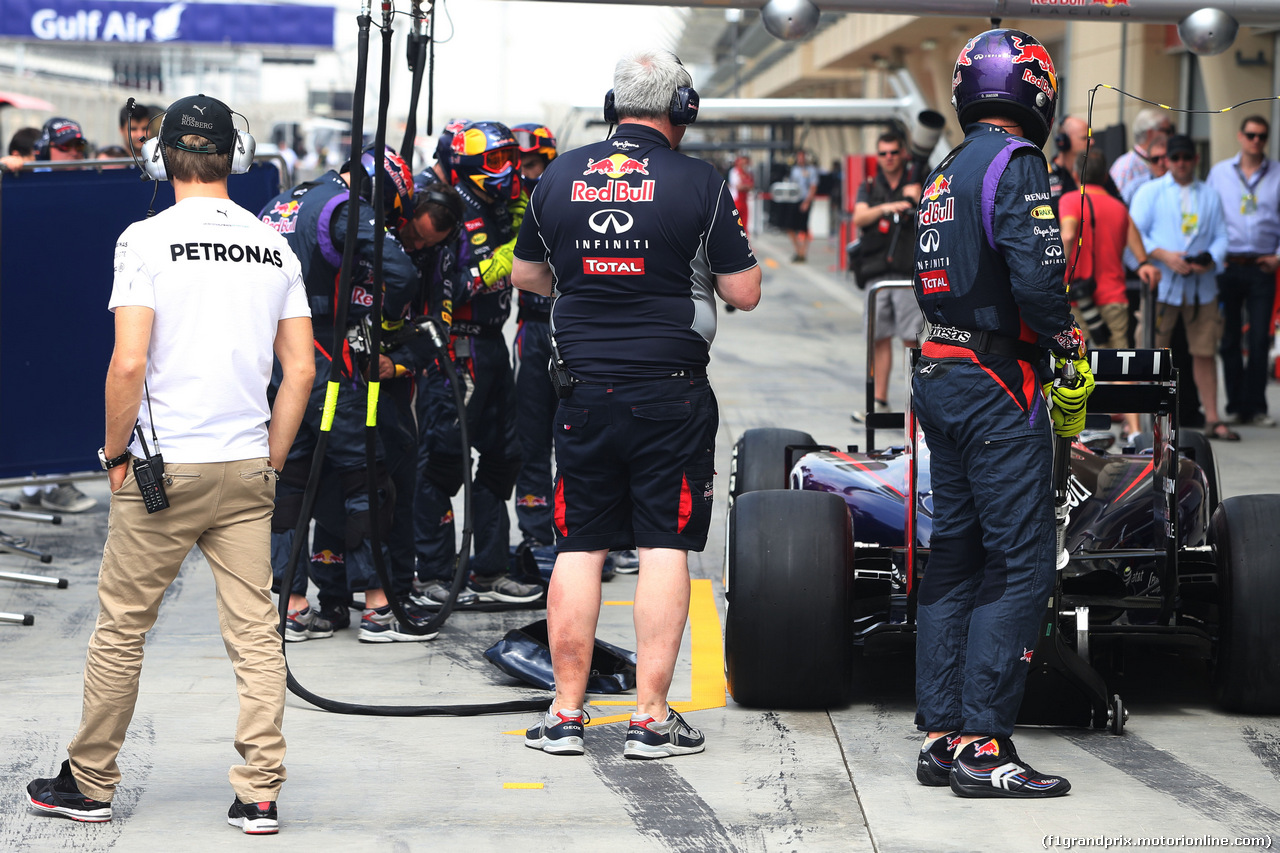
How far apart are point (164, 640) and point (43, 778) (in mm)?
1681

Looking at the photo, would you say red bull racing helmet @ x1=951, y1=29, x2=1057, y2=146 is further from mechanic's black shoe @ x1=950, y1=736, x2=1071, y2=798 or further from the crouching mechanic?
the crouching mechanic

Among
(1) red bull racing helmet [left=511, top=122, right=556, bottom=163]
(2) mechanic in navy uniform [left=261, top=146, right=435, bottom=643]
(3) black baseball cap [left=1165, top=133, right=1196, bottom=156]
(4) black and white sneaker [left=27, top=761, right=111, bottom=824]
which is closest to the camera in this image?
(4) black and white sneaker [left=27, top=761, right=111, bottom=824]

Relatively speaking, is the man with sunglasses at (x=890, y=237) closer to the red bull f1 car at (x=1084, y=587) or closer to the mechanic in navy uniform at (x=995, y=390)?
Result: the red bull f1 car at (x=1084, y=587)

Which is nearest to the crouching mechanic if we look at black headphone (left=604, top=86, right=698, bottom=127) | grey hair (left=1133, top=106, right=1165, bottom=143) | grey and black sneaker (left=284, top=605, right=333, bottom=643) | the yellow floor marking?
the yellow floor marking

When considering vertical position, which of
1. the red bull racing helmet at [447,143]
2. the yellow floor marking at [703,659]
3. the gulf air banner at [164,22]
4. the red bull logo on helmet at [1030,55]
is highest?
the gulf air banner at [164,22]

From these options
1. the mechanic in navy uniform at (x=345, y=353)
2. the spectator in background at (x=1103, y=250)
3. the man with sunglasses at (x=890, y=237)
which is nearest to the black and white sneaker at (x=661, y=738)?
the mechanic in navy uniform at (x=345, y=353)

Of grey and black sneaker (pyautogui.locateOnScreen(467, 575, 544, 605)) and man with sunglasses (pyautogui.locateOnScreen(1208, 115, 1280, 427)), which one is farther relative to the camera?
man with sunglasses (pyautogui.locateOnScreen(1208, 115, 1280, 427))

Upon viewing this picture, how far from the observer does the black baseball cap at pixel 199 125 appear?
3557 mm

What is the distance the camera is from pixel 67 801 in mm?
3637

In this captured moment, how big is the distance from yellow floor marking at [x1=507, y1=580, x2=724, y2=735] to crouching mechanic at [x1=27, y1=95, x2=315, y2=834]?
1.05 metres

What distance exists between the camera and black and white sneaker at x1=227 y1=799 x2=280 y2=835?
11.7 ft

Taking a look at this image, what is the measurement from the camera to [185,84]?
214 feet

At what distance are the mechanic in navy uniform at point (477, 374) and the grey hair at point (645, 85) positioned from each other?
1.62m

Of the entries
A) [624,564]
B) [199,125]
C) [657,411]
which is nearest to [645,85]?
[657,411]
